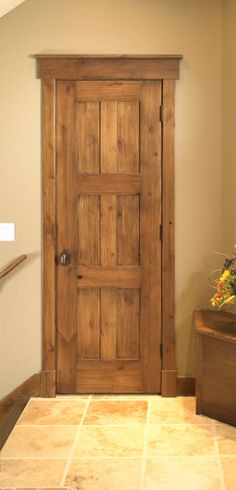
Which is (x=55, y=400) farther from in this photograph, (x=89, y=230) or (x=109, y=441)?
(x=89, y=230)

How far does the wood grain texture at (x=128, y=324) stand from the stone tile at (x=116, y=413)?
333 mm

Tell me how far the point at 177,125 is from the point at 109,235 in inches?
34.2

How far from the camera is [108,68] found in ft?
12.7

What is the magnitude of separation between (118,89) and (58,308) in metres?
1.53

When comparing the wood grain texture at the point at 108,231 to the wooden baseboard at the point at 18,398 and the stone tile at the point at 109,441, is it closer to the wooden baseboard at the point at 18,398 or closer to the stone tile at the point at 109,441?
the wooden baseboard at the point at 18,398

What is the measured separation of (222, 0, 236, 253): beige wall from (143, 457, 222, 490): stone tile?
1.48 m

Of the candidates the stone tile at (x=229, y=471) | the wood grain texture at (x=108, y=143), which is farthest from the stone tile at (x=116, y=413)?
the wood grain texture at (x=108, y=143)

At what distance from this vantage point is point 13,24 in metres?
3.87

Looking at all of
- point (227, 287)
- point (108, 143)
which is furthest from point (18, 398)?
point (108, 143)

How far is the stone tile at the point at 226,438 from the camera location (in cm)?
307

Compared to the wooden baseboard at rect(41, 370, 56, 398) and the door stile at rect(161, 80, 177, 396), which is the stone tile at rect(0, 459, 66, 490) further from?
the door stile at rect(161, 80, 177, 396)

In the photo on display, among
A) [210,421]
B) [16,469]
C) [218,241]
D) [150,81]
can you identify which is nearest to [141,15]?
[150,81]

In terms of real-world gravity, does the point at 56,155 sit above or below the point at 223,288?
above

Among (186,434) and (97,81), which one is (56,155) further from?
(186,434)
